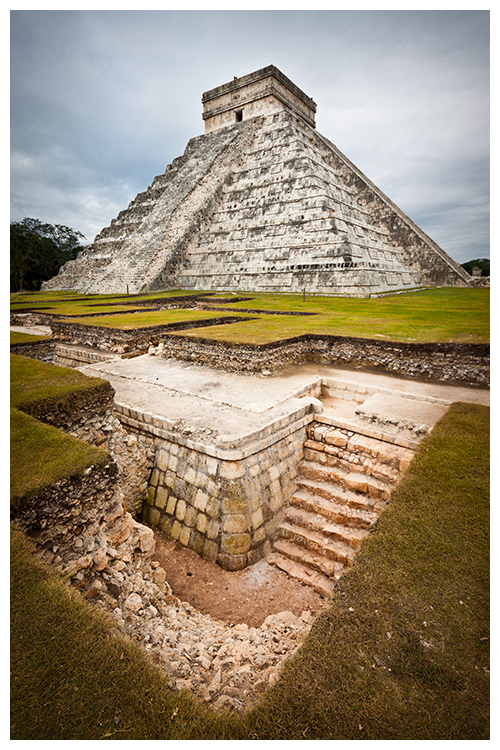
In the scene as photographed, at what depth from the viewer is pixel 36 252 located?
44.4 m

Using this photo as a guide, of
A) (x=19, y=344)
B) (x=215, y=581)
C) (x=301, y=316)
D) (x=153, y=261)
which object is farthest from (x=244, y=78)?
(x=215, y=581)

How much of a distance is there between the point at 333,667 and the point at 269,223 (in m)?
24.3

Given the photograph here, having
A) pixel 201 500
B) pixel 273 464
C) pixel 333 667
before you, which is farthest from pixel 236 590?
pixel 333 667

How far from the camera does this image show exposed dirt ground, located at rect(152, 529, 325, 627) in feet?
13.4

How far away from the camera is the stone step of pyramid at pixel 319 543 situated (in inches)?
179

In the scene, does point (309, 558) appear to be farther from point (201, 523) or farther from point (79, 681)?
point (79, 681)

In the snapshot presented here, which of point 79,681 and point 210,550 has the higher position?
point 79,681

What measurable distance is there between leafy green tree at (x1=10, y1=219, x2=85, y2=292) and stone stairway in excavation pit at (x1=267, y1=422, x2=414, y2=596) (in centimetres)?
4693

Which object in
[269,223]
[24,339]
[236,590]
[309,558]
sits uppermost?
[269,223]

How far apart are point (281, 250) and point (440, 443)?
19.3 metres

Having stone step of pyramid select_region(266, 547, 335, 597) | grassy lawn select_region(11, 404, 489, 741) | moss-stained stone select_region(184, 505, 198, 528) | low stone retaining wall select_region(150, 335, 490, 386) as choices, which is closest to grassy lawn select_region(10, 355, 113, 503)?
grassy lawn select_region(11, 404, 489, 741)

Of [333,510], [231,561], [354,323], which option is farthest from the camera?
[354,323]

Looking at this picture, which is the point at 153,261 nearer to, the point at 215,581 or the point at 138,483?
the point at 138,483

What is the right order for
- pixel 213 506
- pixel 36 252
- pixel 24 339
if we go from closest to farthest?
pixel 213 506 < pixel 24 339 < pixel 36 252
